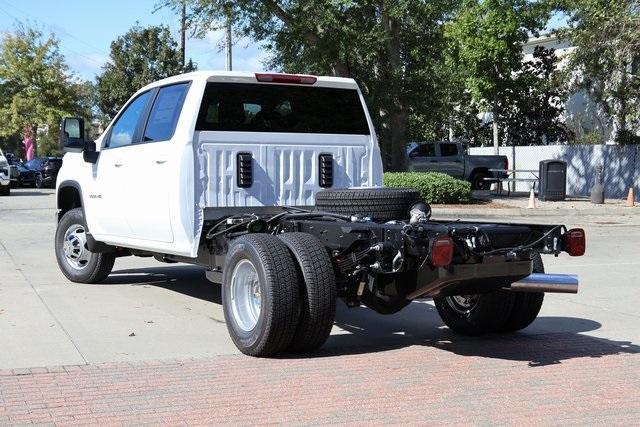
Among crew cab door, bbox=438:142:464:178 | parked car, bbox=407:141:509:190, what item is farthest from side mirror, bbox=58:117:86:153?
crew cab door, bbox=438:142:464:178

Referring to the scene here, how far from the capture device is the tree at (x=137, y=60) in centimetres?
4578

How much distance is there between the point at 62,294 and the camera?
30.6 ft

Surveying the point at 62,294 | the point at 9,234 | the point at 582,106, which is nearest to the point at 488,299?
the point at 62,294

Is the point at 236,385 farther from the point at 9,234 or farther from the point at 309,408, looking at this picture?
the point at 9,234

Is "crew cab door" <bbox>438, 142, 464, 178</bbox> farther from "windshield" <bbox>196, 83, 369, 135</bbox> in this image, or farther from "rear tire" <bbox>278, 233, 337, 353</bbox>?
"rear tire" <bbox>278, 233, 337, 353</bbox>

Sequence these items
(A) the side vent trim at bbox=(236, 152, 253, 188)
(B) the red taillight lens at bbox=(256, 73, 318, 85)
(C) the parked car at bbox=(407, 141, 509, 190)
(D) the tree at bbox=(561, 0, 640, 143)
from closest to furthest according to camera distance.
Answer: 1. (A) the side vent trim at bbox=(236, 152, 253, 188)
2. (B) the red taillight lens at bbox=(256, 73, 318, 85)
3. (D) the tree at bbox=(561, 0, 640, 143)
4. (C) the parked car at bbox=(407, 141, 509, 190)

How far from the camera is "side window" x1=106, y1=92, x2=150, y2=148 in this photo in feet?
28.5

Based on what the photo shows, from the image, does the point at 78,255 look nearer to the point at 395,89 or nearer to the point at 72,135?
the point at 72,135

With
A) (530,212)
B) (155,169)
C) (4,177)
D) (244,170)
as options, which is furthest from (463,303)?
(4,177)

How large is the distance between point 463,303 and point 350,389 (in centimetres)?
212

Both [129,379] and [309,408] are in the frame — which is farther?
[129,379]

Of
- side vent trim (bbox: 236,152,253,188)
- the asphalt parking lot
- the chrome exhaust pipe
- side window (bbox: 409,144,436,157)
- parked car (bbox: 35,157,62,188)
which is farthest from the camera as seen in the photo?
parked car (bbox: 35,157,62,188)

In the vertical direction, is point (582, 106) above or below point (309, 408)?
above

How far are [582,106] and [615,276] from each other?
104 feet
